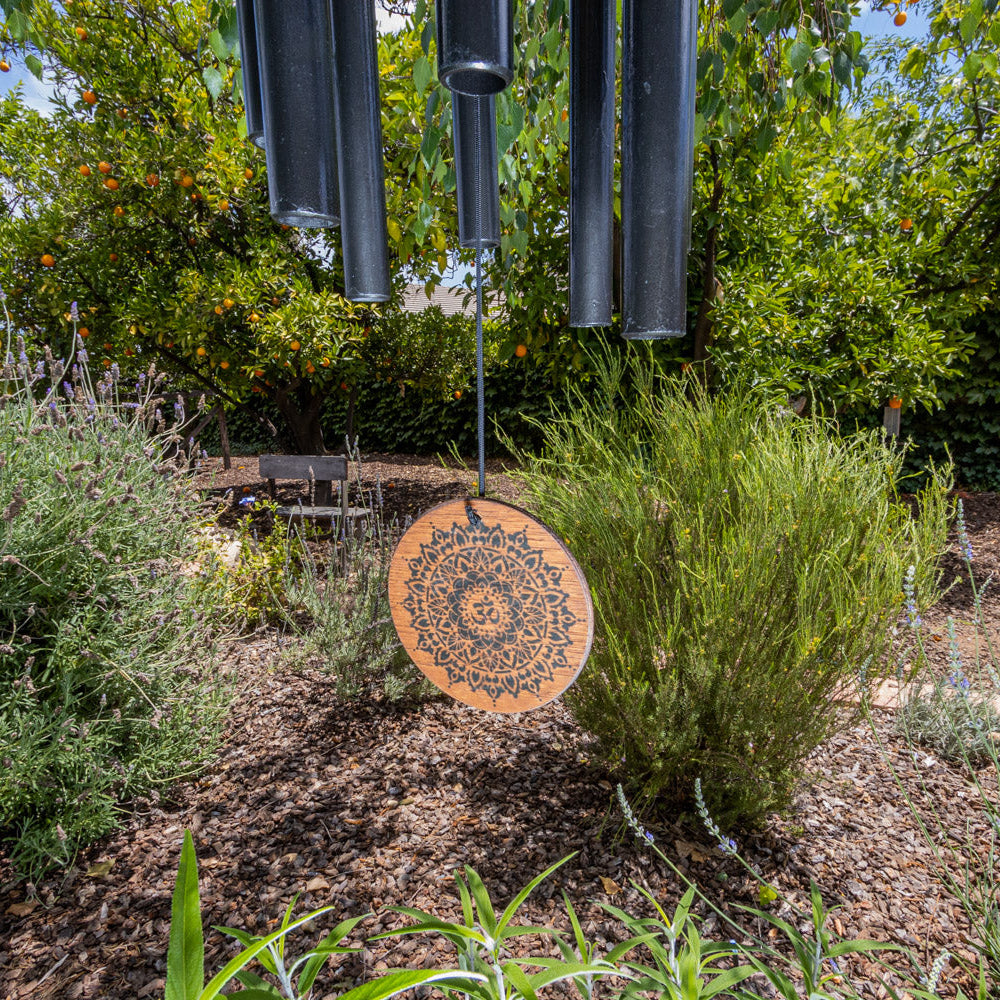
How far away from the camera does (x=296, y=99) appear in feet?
2.81

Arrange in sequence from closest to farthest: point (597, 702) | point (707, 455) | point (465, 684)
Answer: point (465, 684) → point (597, 702) → point (707, 455)

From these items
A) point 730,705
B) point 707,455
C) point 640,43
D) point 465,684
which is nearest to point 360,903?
point 465,684

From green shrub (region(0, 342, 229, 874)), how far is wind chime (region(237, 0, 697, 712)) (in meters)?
1.06

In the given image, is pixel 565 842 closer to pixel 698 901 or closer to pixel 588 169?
pixel 698 901

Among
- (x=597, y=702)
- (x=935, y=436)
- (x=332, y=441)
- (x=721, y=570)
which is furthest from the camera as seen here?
(x=332, y=441)

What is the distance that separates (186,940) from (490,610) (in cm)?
67

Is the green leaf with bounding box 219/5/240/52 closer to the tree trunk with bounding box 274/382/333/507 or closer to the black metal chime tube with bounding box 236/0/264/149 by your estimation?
the black metal chime tube with bounding box 236/0/264/149

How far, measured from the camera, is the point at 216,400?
21.7ft

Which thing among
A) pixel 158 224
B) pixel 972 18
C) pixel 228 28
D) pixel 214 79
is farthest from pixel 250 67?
pixel 158 224

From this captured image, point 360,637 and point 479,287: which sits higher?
point 479,287

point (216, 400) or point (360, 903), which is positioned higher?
point (216, 400)

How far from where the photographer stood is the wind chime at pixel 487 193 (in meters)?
0.83

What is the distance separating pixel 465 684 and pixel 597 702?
0.81m

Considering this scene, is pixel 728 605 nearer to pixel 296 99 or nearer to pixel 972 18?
Answer: pixel 296 99
